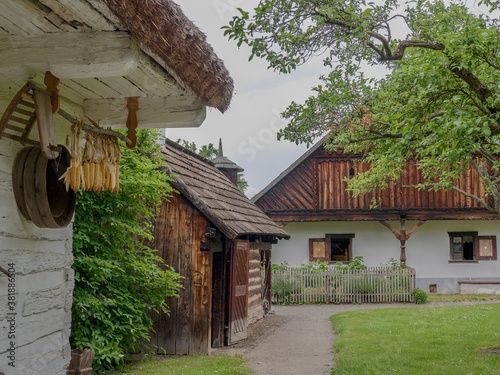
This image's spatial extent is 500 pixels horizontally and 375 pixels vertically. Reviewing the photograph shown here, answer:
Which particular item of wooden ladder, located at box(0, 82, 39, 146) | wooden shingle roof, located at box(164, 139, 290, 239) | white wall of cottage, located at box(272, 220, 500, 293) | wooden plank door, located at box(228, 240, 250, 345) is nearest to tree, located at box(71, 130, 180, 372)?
wooden shingle roof, located at box(164, 139, 290, 239)

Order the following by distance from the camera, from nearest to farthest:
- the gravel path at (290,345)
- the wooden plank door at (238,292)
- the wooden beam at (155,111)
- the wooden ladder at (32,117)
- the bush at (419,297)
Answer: the wooden ladder at (32,117)
the wooden beam at (155,111)
the gravel path at (290,345)
the wooden plank door at (238,292)
the bush at (419,297)

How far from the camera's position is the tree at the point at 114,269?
7.50 metres

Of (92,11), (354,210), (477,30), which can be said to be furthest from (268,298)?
(92,11)

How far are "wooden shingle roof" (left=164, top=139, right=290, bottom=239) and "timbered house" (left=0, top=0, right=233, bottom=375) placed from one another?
629cm

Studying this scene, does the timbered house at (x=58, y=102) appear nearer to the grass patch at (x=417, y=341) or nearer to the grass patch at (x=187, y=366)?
the grass patch at (x=187, y=366)

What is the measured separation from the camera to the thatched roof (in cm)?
239

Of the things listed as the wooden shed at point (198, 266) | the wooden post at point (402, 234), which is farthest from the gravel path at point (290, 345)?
the wooden post at point (402, 234)

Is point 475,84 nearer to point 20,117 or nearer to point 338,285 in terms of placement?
point 20,117

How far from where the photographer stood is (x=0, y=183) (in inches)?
113

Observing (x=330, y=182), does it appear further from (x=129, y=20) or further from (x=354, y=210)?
(x=129, y=20)

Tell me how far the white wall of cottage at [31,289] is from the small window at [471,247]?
2129 centimetres

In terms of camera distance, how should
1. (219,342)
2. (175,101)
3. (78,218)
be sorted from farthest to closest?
1. (219,342)
2. (78,218)
3. (175,101)

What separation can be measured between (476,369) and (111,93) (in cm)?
715

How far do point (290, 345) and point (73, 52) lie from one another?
32.5 feet
